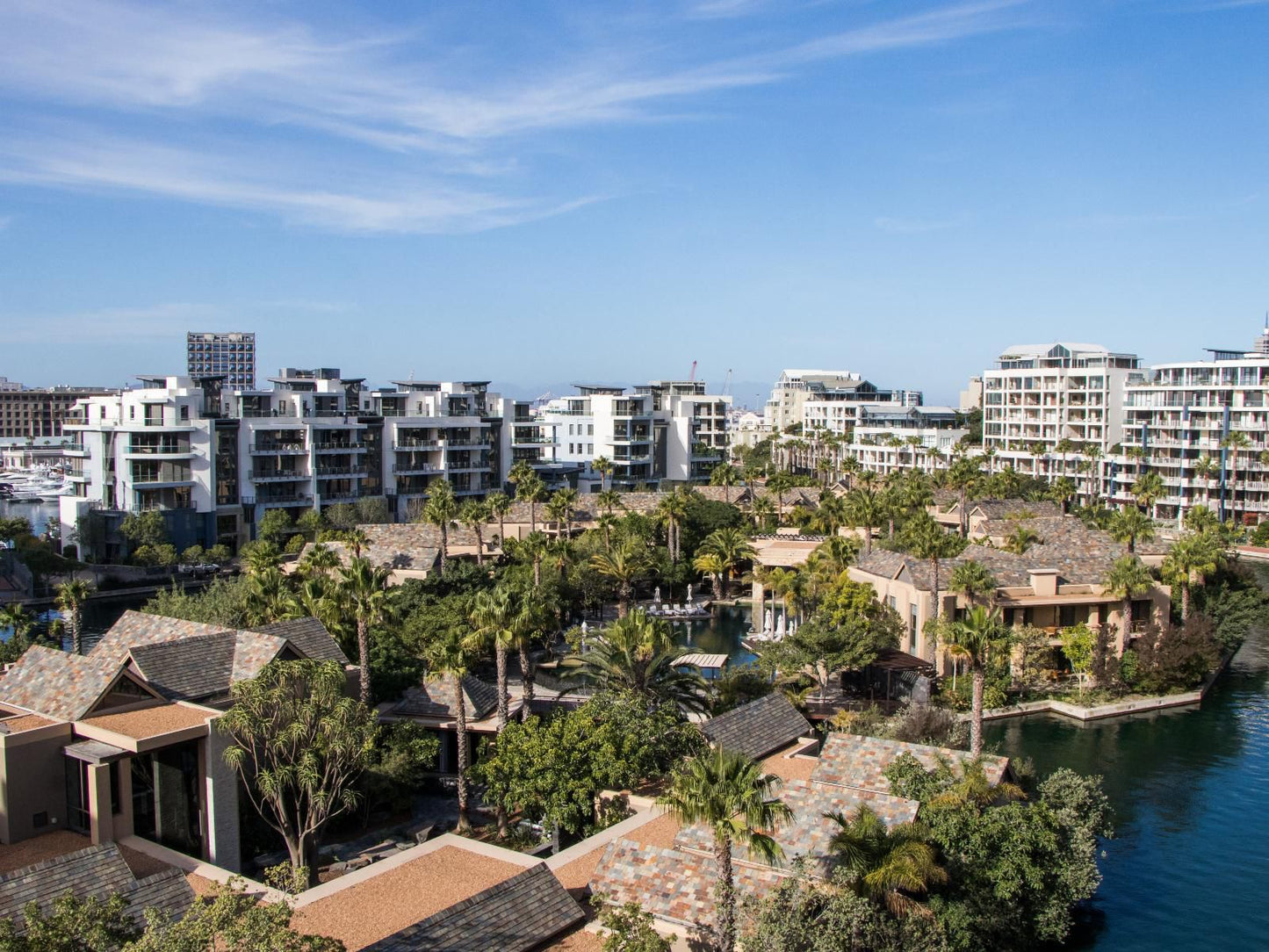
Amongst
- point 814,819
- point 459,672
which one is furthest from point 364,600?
point 814,819

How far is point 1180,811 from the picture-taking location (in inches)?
1613

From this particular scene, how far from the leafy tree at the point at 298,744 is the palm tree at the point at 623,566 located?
3915 centimetres

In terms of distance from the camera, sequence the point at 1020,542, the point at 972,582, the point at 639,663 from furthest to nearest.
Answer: the point at 1020,542
the point at 972,582
the point at 639,663

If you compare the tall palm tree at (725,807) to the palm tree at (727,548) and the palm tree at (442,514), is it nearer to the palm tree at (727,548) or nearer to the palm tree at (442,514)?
the palm tree at (442,514)

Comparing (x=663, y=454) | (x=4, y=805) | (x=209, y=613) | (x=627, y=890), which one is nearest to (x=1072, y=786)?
(x=627, y=890)

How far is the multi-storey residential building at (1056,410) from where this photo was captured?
5566 inches

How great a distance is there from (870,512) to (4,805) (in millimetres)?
57327

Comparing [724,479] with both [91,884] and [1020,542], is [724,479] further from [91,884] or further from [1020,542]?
[91,884]

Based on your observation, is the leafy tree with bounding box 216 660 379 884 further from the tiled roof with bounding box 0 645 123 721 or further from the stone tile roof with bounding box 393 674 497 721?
the stone tile roof with bounding box 393 674 497 721

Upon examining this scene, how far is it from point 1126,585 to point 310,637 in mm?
39143

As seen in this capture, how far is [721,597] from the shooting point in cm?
8088

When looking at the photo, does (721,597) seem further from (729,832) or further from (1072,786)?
(729,832)

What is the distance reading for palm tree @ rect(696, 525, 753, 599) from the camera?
259ft

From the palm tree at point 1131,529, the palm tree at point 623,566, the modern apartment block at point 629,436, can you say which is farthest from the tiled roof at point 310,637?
the modern apartment block at point 629,436
